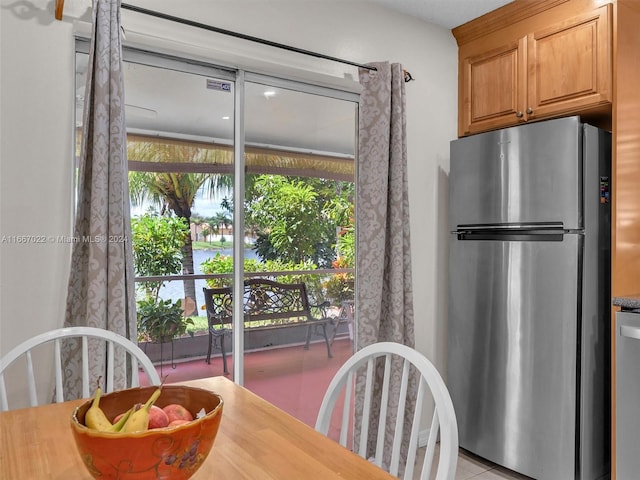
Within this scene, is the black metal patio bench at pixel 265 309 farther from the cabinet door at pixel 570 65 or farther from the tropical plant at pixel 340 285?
the cabinet door at pixel 570 65

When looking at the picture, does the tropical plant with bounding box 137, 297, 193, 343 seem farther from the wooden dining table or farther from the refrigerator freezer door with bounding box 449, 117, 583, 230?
the refrigerator freezer door with bounding box 449, 117, 583, 230

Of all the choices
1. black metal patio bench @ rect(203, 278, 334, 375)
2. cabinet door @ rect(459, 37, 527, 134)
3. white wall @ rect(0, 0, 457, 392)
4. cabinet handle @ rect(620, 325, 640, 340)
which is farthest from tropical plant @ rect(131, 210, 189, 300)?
cabinet handle @ rect(620, 325, 640, 340)

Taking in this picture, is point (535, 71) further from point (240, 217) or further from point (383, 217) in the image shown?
point (240, 217)

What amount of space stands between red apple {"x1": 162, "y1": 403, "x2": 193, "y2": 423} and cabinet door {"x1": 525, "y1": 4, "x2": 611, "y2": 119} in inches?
91.8

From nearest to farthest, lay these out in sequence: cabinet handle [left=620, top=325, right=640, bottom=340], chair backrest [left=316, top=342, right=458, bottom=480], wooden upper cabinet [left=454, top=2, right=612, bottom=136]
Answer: chair backrest [left=316, top=342, right=458, bottom=480], cabinet handle [left=620, top=325, right=640, bottom=340], wooden upper cabinet [left=454, top=2, right=612, bottom=136]

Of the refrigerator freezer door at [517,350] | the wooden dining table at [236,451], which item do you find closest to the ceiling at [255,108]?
the refrigerator freezer door at [517,350]

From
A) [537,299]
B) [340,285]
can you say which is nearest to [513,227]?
[537,299]

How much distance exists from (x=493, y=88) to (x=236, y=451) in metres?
2.49

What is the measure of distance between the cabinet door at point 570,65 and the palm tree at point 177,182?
1671 millimetres

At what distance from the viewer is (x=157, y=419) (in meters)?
0.84

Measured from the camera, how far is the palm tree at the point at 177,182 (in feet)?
7.30

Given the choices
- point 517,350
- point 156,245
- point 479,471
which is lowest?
point 479,471

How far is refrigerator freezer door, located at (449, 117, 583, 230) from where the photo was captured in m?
2.29

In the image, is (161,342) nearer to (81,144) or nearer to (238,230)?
(238,230)
